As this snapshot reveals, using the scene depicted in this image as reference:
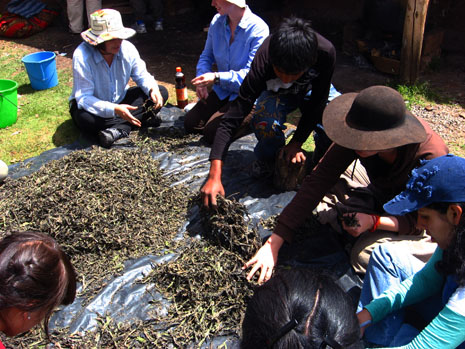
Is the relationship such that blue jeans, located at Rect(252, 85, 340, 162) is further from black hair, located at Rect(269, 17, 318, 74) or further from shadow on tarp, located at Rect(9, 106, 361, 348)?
black hair, located at Rect(269, 17, 318, 74)

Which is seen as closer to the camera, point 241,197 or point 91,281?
point 91,281

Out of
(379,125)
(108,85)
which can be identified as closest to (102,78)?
(108,85)

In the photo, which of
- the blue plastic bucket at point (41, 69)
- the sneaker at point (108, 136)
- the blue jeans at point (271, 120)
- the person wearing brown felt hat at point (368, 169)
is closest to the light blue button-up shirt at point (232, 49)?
the blue jeans at point (271, 120)

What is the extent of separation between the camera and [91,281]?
7.73ft

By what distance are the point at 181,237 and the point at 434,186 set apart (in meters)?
1.65

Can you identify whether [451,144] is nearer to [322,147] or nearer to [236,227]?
[322,147]

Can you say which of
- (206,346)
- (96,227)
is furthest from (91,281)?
Answer: (206,346)

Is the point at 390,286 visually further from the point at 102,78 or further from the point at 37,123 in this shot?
the point at 37,123

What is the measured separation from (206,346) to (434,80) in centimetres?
483

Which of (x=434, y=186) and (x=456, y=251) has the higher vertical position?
(x=434, y=186)

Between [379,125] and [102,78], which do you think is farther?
[102,78]

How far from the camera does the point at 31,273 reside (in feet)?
4.38

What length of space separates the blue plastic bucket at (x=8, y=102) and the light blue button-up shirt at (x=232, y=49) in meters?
1.91

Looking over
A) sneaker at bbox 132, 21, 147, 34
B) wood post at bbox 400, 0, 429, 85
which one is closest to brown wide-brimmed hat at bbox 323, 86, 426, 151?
wood post at bbox 400, 0, 429, 85
